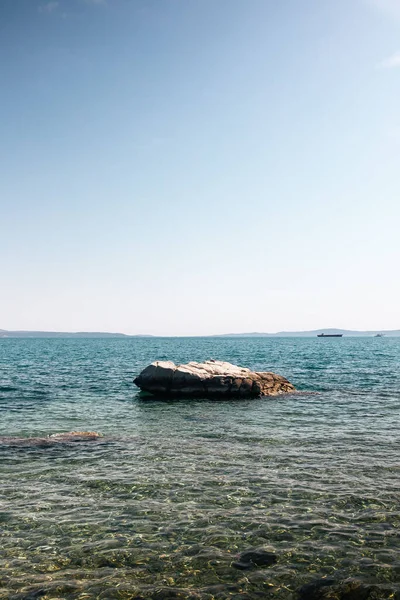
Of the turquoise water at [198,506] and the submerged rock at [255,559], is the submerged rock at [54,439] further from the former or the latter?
the submerged rock at [255,559]

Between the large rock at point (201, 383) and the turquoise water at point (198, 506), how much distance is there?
9106 millimetres

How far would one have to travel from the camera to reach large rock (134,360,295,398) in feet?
112

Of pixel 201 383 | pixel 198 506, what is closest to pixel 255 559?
pixel 198 506

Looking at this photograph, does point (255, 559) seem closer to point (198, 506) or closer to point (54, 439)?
point (198, 506)

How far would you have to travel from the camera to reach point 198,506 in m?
12.2

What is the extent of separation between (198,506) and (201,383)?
2186 cm

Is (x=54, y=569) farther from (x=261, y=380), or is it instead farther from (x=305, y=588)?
(x=261, y=380)

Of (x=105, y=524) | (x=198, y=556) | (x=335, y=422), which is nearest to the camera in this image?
(x=198, y=556)

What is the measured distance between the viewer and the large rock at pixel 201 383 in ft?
112

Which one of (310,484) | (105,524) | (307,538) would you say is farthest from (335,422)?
(105,524)

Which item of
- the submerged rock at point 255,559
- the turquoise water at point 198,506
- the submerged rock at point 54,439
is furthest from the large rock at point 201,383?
the submerged rock at point 255,559

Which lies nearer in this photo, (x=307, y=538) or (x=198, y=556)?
(x=198, y=556)

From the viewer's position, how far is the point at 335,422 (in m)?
23.5

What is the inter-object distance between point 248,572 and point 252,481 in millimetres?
5221
